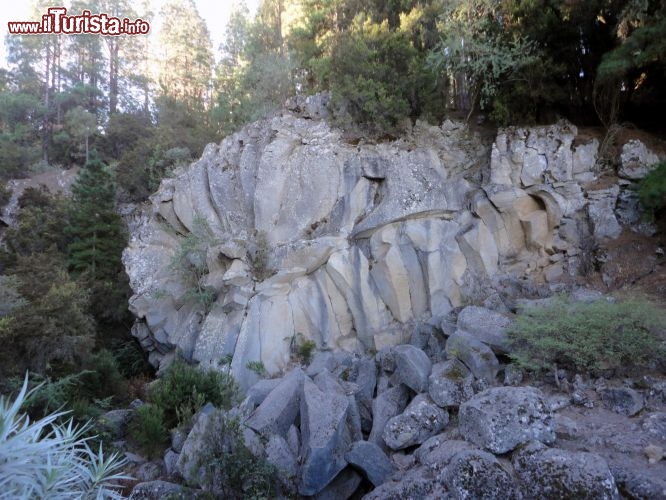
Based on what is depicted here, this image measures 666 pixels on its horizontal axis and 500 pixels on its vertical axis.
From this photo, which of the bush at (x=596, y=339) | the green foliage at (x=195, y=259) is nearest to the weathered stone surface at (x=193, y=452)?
the bush at (x=596, y=339)

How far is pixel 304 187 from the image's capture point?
44.8 feet

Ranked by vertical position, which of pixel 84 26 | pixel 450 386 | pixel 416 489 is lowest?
pixel 416 489

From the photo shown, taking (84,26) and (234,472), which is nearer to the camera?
(234,472)

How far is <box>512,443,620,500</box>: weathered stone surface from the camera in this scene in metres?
4.25

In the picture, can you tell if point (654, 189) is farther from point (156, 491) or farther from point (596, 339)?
point (156, 491)

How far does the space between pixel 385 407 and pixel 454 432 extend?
2.05 m

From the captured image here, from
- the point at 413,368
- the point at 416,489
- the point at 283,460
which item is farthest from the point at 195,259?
the point at 416,489

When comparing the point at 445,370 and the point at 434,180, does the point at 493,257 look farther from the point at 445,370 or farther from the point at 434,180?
the point at 445,370

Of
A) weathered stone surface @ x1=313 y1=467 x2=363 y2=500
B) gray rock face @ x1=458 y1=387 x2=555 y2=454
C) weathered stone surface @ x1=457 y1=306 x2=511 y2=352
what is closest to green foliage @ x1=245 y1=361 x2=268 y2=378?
weathered stone surface @ x1=313 y1=467 x2=363 y2=500

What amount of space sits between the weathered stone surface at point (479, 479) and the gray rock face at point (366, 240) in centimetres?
671

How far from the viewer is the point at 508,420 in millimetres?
5309

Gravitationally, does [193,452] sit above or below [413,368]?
below

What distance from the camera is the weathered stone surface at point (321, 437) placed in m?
6.42

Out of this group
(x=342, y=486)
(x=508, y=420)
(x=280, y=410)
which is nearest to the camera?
(x=508, y=420)
